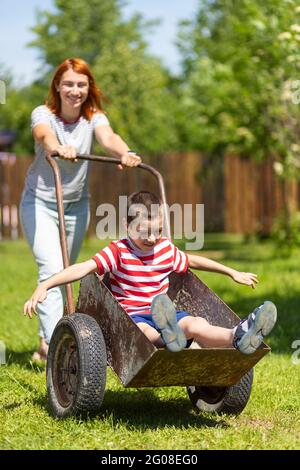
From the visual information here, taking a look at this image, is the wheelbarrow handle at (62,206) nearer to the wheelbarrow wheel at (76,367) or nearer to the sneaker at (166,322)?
the wheelbarrow wheel at (76,367)

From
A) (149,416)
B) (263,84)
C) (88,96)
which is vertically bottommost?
(149,416)

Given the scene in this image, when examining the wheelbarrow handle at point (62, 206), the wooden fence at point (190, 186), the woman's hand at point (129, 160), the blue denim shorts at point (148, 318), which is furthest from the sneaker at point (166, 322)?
the wooden fence at point (190, 186)

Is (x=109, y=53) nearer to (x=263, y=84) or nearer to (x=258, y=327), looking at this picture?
(x=263, y=84)

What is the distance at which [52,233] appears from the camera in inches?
227

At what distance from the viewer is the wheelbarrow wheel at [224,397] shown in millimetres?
4523

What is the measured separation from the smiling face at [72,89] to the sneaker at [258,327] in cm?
207

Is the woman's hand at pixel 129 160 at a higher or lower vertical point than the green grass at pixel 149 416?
higher

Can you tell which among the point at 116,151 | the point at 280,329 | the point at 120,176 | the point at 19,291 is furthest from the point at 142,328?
the point at 120,176

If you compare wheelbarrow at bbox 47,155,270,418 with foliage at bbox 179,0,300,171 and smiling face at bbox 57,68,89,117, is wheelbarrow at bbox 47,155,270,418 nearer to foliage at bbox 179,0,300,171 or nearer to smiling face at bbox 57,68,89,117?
smiling face at bbox 57,68,89,117

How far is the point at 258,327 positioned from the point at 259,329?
0.02 m

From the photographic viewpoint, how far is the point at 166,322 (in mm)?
4004
